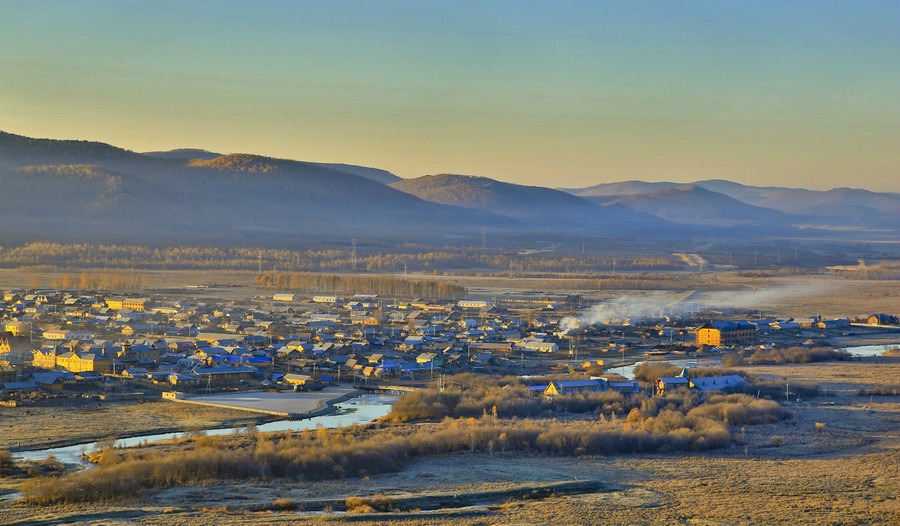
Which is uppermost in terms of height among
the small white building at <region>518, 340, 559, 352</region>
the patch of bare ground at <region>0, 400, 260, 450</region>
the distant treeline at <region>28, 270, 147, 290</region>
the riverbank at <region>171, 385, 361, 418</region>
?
the distant treeline at <region>28, 270, 147, 290</region>

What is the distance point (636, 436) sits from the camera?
2186cm

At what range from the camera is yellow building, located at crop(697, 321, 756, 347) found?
40875 millimetres

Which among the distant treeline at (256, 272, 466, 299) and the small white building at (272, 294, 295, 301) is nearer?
the small white building at (272, 294, 295, 301)

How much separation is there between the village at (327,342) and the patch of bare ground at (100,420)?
1.28 meters

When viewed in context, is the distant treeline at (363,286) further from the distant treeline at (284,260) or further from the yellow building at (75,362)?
the yellow building at (75,362)

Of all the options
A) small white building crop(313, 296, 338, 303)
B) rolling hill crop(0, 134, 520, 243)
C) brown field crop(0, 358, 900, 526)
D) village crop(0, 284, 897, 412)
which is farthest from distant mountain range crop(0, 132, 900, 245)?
brown field crop(0, 358, 900, 526)

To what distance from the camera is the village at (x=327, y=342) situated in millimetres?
29172

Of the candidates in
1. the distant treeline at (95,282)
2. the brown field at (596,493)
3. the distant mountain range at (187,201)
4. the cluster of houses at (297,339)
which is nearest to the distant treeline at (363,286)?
the cluster of houses at (297,339)

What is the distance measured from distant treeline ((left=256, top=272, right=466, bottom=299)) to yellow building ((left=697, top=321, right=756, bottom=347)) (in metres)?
18.5

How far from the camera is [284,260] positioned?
89.6 meters

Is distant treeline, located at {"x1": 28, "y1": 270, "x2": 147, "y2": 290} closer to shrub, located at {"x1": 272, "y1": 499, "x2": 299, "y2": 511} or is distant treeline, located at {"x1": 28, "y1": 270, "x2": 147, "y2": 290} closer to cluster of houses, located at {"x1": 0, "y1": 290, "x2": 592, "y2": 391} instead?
cluster of houses, located at {"x1": 0, "y1": 290, "x2": 592, "y2": 391}

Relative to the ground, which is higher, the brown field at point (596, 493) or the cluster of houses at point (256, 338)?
the cluster of houses at point (256, 338)

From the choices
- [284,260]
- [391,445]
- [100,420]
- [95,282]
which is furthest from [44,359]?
[284,260]

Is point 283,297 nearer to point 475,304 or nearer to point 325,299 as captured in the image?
point 325,299
